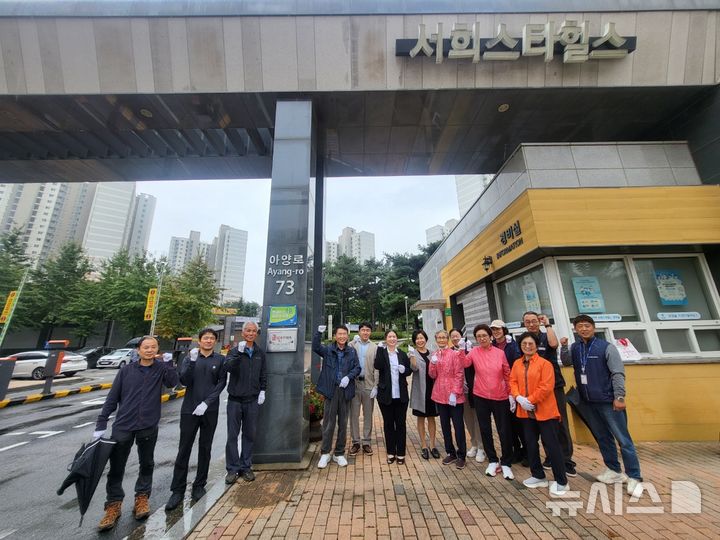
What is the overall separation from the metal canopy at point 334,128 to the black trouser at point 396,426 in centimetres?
588

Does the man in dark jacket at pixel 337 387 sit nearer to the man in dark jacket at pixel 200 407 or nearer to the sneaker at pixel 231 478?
the sneaker at pixel 231 478

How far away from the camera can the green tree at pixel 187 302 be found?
20.6 m

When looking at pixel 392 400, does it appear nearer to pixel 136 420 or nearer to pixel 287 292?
pixel 287 292

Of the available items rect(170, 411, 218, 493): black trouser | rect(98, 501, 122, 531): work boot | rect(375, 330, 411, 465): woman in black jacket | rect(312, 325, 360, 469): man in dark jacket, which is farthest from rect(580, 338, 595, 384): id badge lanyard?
rect(98, 501, 122, 531): work boot

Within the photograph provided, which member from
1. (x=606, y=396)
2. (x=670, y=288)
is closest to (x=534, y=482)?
(x=606, y=396)

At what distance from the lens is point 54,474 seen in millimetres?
4250

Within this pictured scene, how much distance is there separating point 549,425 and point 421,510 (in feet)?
5.70

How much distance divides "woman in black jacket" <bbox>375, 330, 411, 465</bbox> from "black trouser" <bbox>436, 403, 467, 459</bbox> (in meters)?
0.56

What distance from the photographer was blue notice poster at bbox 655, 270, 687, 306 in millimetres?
5434

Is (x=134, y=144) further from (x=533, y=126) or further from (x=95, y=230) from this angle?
(x=95, y=230)

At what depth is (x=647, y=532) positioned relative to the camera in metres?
2.54

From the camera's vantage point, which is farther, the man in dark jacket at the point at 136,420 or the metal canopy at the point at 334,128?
the metal canopy at the point at 334,128

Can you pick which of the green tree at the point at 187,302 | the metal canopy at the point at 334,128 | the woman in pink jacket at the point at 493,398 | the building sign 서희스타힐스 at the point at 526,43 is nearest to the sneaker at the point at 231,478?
the woman in pink jacket at the point at 493,398

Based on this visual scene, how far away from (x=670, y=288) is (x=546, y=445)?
183 inches
